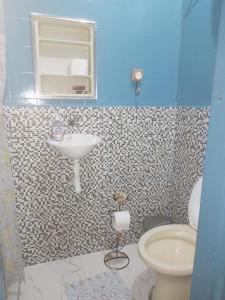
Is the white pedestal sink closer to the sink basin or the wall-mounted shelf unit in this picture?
the sink basin

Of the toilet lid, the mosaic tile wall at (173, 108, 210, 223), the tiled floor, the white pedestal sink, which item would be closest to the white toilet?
the toilet lid

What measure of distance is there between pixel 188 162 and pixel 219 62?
1.50 meters

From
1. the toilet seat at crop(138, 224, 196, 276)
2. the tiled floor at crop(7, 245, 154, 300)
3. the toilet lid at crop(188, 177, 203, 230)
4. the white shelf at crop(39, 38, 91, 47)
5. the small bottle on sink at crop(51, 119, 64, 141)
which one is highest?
the white shelf at crop(39, 38, 91, 47)

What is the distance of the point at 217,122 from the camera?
63cm

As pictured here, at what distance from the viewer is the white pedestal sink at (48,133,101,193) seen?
1568 mm

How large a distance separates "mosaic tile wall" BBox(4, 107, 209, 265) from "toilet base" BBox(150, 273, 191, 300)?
72cm

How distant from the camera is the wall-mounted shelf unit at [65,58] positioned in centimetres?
171

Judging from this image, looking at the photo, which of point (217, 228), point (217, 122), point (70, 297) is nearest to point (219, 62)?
point (217, 122)

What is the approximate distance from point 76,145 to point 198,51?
1186mm

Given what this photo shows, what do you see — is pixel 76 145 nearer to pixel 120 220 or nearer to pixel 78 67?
pixel 78 67

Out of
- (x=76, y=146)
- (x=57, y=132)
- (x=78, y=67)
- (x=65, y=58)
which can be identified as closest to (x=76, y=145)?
(x=76, y=146)

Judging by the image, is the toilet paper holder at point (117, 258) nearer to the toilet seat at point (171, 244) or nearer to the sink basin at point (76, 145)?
the toilet seat at point (171, 244)

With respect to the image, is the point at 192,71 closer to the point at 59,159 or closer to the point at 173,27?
the point at 173,27

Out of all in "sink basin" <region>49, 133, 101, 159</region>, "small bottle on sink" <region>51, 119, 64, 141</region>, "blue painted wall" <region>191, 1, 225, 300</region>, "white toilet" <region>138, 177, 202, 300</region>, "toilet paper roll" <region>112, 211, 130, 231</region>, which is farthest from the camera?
"toilet paper roll" <region>112, 211, 130, 231</region>
